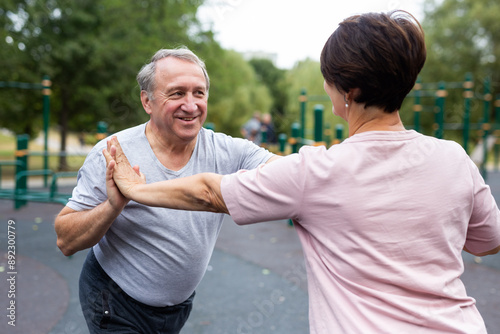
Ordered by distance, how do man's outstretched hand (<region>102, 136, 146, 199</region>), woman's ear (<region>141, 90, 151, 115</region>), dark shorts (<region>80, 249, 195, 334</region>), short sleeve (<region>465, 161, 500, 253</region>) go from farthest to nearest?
woman's ear (<region>141, 90, 151, 115</region>)
dark shorts (<region>80, 249, 195, 334</region>)
man's outstretched hand (<region>102, 136, 146, 199</region>)
short sleeve (<region>465, 161, 500, 253</region>)

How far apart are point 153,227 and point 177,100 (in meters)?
0.57

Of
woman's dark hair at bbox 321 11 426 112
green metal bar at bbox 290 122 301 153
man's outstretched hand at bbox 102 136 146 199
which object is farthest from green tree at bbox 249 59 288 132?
woman's dark hair at bbox 321 11 426 112

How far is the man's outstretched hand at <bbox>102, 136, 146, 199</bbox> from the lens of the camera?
5.58 ft

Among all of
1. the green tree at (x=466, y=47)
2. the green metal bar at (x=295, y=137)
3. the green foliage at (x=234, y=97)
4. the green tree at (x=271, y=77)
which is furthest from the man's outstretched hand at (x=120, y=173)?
the green tree at (x=271, y=77)

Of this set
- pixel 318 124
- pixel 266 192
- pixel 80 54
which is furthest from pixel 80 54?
pixel 266 192

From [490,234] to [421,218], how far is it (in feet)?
1.14

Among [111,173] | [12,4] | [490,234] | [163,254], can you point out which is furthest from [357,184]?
[12,4]

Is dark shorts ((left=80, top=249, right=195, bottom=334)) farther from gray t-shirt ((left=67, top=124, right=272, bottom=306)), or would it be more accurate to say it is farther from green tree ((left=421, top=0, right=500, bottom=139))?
green tree ((left=421, top=0, right=500, bottom=139))

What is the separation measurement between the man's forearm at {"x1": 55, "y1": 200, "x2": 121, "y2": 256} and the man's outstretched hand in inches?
5.1

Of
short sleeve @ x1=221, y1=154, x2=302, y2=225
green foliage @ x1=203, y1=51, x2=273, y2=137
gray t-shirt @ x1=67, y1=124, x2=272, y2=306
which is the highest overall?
short sleeve @ x1=221, y1=154, x2=302, y2=225

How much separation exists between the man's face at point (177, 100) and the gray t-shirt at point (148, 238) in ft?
0.40

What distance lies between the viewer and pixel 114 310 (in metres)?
2.10

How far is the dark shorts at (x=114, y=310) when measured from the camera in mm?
2100

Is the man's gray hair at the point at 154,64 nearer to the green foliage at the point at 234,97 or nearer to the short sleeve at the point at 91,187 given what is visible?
the short sleeve at the point at 91,187
